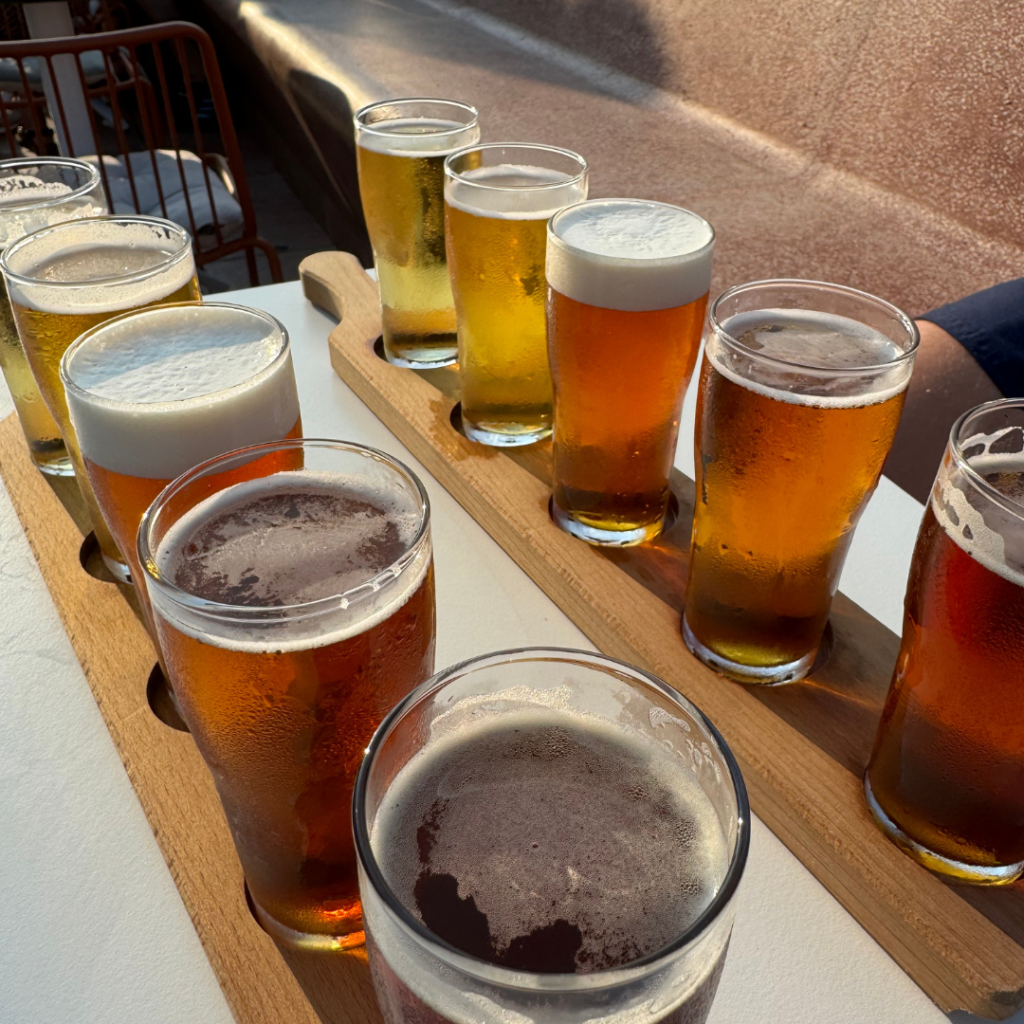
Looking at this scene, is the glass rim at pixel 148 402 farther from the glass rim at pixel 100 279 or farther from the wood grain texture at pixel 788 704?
the wood grain texture at pixel 788 704

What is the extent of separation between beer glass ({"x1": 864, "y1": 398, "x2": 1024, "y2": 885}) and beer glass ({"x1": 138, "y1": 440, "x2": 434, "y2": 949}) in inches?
13.2

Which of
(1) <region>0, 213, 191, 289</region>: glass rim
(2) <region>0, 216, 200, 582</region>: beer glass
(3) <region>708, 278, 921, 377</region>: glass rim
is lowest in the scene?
(2) <region>0, 216, 200, 582</region>: beer glass

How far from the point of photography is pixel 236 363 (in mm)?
750

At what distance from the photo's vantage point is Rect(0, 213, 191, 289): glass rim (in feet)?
2.76

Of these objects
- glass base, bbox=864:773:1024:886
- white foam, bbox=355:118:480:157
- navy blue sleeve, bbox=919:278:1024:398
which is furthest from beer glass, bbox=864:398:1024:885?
navy blue sleeve, bbox=919:278:1024:398

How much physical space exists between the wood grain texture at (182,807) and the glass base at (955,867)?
39cm

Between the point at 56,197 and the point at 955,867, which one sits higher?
the point at 56,197

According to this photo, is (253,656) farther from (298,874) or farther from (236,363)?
(236,363)

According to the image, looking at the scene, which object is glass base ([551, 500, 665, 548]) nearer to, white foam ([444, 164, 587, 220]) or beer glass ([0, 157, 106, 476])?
white foam ([444, 164, 587, 220])

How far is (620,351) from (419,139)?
1.55 feet

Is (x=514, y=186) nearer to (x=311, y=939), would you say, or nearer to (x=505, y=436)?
(x=505, y=436)

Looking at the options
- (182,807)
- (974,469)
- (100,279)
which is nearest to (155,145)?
(100,279)

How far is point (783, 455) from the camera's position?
0.76 m

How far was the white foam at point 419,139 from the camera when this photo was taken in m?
1.20
